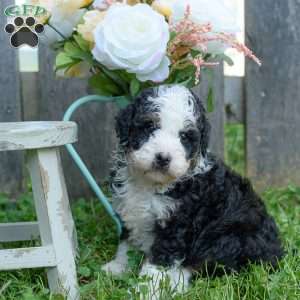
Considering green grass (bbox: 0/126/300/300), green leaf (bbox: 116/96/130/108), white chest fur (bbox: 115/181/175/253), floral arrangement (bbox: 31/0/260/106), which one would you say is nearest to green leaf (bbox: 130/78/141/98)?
floral arrangement (bbox: 31/0/260/106)

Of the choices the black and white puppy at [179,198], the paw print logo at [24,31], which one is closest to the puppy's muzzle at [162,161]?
the black and white puppy at [179,198]

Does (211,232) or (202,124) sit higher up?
(202,124)

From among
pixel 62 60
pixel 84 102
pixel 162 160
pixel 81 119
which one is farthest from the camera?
pixel 81 119

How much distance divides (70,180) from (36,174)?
64.5 inches

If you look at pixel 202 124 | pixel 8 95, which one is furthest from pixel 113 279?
pixel 8 95

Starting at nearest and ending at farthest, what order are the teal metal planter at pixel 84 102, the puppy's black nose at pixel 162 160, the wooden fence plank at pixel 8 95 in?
the puppy's black nose at pixel 162 160, the teal metal planter at pixel 84 102, the wooden fence plank at pixel 8 95

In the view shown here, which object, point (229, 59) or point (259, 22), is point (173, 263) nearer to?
point (229, 59)

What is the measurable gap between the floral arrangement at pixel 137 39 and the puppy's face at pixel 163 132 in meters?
0.18

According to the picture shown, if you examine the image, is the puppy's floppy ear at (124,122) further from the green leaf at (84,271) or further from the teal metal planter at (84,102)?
the green leaf at (84,271)

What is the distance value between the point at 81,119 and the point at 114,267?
1432 millimetres

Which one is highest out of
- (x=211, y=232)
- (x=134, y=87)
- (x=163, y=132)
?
(x=134, y=87)

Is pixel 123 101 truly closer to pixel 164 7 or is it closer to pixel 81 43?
A: pixel 81 43

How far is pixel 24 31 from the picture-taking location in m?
3.53

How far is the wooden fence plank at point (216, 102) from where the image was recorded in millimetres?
4711
